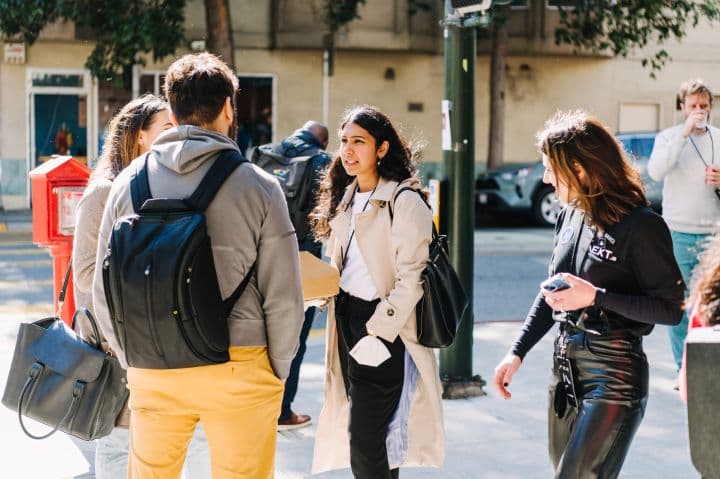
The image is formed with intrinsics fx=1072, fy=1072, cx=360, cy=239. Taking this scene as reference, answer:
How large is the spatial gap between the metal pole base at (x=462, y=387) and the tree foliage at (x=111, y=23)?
12.1 meters

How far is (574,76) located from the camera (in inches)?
938

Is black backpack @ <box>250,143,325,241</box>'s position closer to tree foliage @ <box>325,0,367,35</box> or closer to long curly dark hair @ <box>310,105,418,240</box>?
long curly dark hair @ <box>310,105,418,240</box>

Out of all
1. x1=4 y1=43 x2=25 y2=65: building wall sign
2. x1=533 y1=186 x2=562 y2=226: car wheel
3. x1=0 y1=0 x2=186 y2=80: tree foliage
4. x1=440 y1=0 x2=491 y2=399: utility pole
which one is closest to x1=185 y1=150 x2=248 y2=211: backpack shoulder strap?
x1=440 y1=0 x2=491 y2=399: utility pole

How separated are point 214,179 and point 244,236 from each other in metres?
0.19

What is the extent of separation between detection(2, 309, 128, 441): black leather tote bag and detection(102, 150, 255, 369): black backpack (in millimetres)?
780

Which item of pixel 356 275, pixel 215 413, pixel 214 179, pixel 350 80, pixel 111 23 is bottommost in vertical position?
pixel 215 413

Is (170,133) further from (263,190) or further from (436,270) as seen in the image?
(436,270)

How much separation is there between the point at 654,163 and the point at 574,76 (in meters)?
17.3

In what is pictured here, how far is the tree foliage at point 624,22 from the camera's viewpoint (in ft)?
69.2

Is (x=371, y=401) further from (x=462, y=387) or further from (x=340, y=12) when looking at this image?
(x=340, y=12)

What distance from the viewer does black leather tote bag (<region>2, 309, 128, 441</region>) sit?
395 centimetres

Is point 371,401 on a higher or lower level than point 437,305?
lower

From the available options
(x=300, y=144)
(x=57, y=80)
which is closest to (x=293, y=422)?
(x=300, y=144)

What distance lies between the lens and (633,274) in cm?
369
